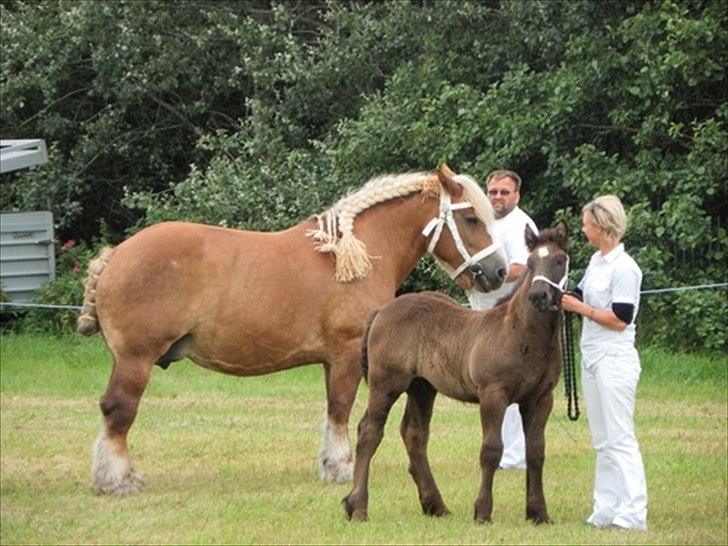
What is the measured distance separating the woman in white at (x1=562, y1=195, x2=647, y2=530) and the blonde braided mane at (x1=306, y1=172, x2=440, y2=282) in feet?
7.11

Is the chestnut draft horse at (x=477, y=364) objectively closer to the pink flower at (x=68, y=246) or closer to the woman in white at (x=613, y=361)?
the woman in white at (x=613, y=361)

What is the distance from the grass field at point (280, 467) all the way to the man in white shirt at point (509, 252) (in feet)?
0.85

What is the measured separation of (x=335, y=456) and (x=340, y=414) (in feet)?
0.94

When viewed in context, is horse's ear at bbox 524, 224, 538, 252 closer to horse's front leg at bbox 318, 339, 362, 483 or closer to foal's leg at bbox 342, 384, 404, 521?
Result: foal's leg at bbox 342, 384, 404, 521

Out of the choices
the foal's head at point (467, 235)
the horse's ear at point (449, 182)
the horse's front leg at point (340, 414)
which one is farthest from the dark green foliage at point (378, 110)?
the horse's front leg at point (340, 414)

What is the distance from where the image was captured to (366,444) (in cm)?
→ 890

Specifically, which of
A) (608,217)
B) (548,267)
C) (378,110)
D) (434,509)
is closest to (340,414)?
(434,509)

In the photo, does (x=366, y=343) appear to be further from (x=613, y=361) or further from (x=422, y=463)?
(x=613, y=361)

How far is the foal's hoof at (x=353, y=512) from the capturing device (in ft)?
28.9

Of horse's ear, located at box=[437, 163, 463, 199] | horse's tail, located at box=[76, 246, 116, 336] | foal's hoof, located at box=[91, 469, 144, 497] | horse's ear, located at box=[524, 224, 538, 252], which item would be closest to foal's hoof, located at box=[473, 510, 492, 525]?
horse's ear, located at box=[524, 224, 538, 252]

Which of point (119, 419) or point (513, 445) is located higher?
point (119, 419)

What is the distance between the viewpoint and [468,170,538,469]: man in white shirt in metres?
10.6

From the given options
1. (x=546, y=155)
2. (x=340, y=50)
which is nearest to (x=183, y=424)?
(x=546, y=155)

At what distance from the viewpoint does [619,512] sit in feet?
28.0
